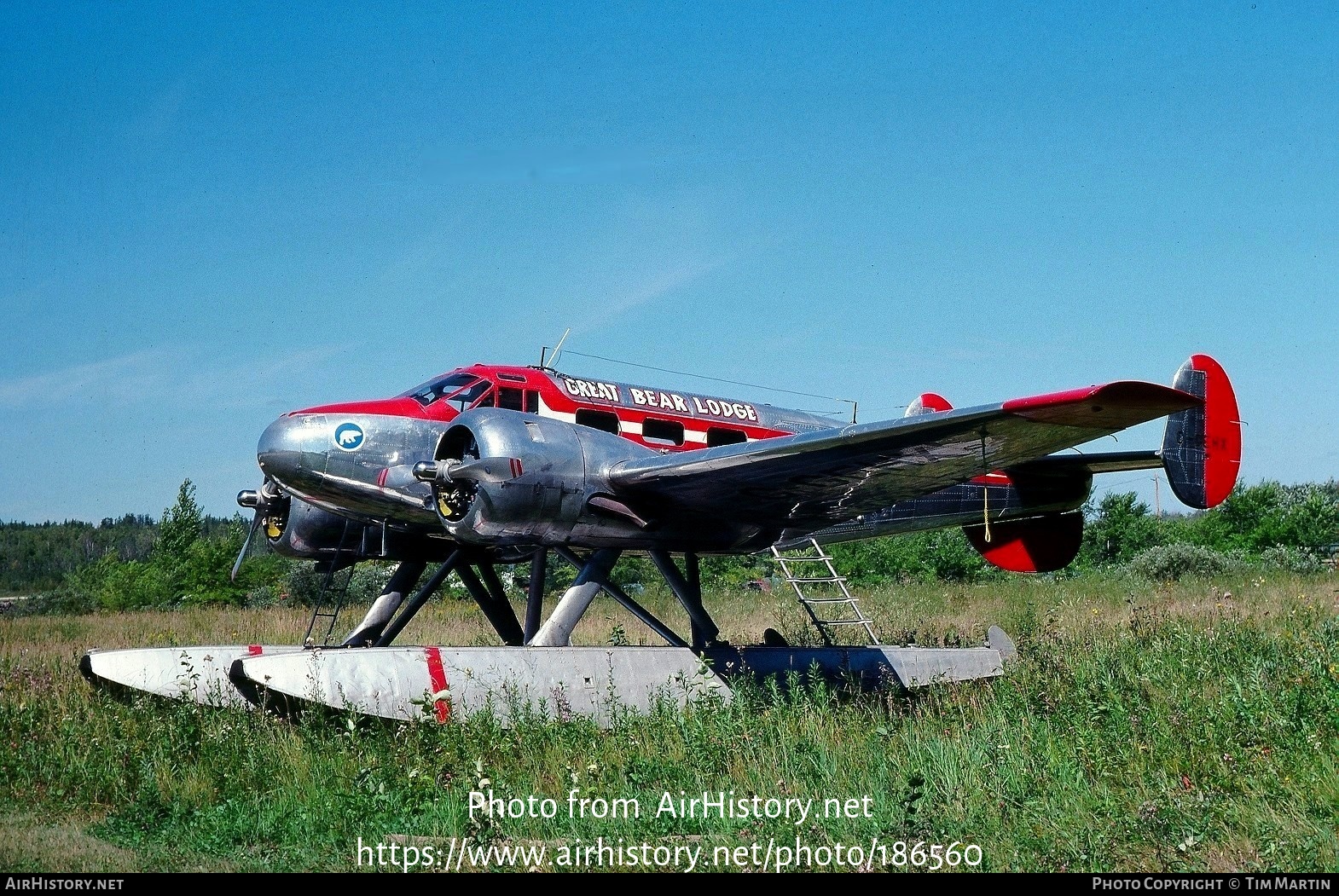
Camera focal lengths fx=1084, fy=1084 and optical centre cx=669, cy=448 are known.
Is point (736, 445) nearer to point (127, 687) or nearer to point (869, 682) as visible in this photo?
point (869, 682)

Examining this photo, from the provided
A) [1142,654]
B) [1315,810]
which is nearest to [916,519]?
[1142,654]

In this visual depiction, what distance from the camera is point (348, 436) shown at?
10.4m

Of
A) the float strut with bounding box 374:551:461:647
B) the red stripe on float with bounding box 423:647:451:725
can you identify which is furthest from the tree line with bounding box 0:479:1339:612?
the red stripe on float with bounding box 423:647:451:725

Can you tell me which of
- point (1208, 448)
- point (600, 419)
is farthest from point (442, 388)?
point (1208, 448)

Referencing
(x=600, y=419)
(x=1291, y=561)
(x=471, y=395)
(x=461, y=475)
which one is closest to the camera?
(x=461, y=475)

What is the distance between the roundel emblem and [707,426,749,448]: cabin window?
394 centimetres

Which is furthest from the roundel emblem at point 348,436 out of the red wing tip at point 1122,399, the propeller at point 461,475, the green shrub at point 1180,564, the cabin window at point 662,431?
the green shrub at point 1180,564

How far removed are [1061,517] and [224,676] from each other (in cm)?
1043

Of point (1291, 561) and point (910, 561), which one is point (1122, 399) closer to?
point (1291, 561)

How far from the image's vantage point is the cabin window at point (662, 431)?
12.0 meters

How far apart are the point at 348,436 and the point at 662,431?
3.46m

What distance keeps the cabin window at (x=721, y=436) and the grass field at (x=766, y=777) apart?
2947 millimetres

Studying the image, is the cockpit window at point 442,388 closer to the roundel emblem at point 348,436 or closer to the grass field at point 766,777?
the roundel emblem at point 348,436

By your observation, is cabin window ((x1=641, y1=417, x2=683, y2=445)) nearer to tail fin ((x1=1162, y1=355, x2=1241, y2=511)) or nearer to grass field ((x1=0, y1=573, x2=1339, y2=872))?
grass field ((x1=0, y1=573, x2=1339, y2=872))
